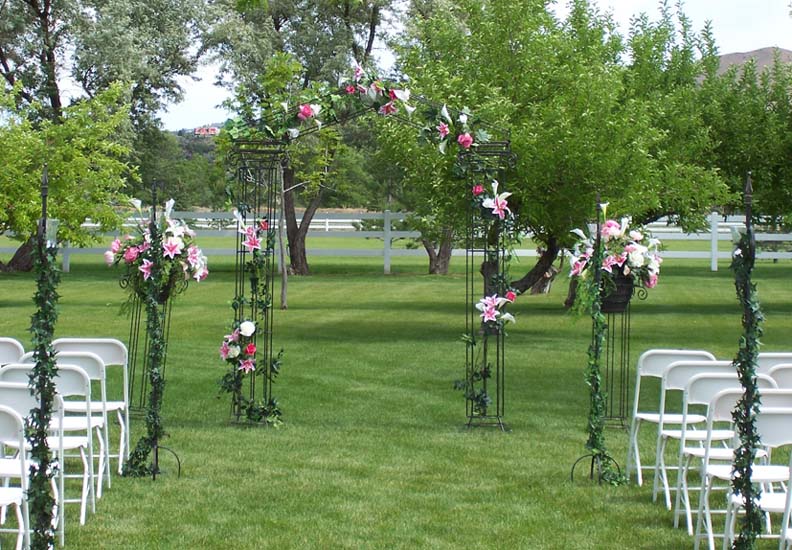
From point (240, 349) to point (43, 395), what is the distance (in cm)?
495

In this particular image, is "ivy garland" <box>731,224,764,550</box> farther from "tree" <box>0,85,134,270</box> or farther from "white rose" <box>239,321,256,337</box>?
"tree" <box>0,85,134,270</box>

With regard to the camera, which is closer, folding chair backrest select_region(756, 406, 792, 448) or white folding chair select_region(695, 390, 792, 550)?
folding chair backrest select_region(756, 406, 792, 448)

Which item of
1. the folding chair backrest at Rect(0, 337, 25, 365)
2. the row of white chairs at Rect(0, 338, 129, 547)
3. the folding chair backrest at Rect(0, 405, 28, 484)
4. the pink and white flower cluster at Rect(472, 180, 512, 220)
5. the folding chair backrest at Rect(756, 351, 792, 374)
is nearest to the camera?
the folding chair backrest at Rect(0, 405, 28, 484)

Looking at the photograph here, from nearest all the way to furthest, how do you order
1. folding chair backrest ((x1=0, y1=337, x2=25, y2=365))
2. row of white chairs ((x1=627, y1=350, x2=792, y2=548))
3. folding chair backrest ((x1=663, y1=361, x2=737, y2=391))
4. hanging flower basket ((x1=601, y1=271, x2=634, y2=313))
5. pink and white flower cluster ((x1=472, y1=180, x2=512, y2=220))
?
1. row of white chairs ((x1=627, y1=350, x2=792, y2=548))
2. folding chair backrest ((x1=663, y1=361, x2=737, y2=391))
3. folding chair backrest ((x1=0, y1=337, x2=25, y2=365))
4. pink and white flower cluster ((x1=472, y1=180, x2=512, y2=220))
5. hanging flower basket ((x1=601, y1=271, x2=634, y2=313))

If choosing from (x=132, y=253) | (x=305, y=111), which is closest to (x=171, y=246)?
(x=132, y=253)

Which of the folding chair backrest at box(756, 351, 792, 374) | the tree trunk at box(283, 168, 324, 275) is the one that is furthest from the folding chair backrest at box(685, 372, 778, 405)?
the tree trunk at box(283, 168, 324, 275)

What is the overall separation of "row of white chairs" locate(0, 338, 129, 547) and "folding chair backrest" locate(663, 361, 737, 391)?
10.7 feet

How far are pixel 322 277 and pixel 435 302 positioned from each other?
8.26 metres

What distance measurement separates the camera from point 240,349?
10.0m

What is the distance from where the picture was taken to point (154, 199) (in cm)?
784

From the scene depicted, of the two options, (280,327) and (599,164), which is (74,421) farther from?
(280,327)

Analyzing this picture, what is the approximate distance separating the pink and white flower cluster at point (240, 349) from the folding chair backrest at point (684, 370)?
4013mm

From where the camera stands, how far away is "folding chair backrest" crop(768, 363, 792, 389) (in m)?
6.70

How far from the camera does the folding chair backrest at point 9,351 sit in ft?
24.7
